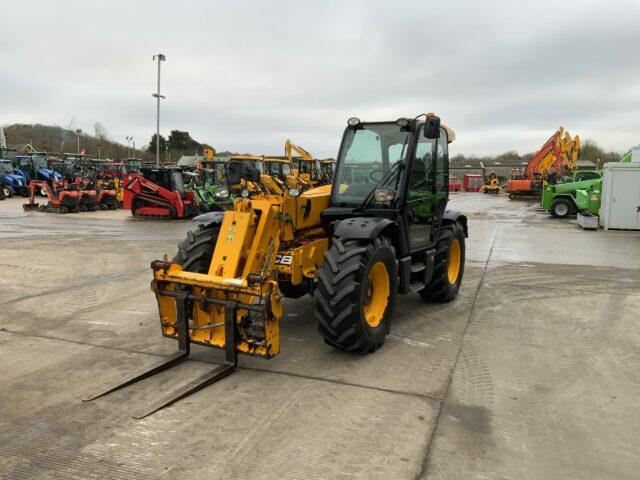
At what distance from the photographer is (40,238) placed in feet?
41.2

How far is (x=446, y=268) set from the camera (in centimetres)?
654

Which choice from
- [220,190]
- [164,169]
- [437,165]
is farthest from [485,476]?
[164,169]

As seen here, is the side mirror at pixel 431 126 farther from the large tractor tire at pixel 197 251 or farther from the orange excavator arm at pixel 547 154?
the orange excavator arm at pixel 547 154

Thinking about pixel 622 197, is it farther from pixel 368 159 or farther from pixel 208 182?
pixel 208 182

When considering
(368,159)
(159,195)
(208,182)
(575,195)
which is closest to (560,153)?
(575,195)

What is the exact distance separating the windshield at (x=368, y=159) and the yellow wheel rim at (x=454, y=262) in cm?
204

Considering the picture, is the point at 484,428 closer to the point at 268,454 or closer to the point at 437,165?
the point at 268,454

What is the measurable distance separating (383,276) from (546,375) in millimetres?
1673

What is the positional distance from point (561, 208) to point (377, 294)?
729 inches

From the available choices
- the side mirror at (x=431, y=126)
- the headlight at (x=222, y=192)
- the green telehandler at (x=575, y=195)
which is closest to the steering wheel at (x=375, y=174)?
the side mirror at (x=431, y=126)

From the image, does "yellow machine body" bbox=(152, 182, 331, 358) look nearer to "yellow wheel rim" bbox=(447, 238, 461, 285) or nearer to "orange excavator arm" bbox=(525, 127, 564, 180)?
"yellow wheel rim" bbox=(447, 238, 461, 285)

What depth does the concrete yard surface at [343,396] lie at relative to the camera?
306 centimetres

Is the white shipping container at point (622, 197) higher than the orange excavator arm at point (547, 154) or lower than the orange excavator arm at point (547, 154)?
lower

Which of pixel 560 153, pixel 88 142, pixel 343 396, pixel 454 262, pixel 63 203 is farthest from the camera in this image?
pixel 88 142
